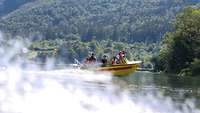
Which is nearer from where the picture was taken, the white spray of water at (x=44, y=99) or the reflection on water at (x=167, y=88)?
the white spray of water at (x=44, y=99)

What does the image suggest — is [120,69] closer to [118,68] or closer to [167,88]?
[118,68]

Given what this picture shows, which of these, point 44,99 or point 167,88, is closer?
point 44,99

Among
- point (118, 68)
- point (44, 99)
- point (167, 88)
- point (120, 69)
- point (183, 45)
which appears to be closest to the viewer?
point (44, 99)

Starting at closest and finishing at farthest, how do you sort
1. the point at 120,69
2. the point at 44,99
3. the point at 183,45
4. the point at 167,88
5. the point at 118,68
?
the point at 44,99
the point at 118,68
the point at 120,69
the point at 167,88
the point at 183,45

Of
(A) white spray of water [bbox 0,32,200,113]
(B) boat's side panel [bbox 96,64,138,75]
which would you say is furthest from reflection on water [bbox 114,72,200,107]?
(A) white spray of water [bbox 0,32,200,113]

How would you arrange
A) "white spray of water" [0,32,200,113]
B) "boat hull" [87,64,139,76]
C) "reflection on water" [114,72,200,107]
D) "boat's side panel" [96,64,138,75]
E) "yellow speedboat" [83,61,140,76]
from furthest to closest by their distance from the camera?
1. "boat's side panel" [96,64,138,75]
2. "boat hull" [87,64,139,76]
3. "yellow speedboat" [83,61,140,76]
4. "reflection on water" [114,72,200,107]
5. "white spray of water" [0,32,200,113]

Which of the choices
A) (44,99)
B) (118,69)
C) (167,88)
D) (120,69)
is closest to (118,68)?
(118,69)

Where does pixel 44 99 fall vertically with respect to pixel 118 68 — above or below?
below

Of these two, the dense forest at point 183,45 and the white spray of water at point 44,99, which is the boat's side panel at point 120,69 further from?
the dense forest at point 183,45

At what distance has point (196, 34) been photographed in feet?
370

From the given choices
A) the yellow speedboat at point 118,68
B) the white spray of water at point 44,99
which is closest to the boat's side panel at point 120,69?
the yellow speedboat at point 118,68

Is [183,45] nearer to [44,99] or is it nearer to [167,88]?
[167,88]

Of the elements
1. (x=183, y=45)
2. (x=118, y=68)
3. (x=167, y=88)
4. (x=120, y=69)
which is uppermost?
(x=183, y=45)

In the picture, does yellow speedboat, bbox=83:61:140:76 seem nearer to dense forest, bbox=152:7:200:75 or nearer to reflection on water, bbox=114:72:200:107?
reflection on water, bbox=114:72:200:107
